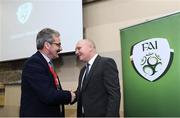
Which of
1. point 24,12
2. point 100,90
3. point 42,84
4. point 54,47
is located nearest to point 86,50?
point 54,47

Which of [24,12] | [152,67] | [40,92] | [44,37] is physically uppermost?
[24,12]

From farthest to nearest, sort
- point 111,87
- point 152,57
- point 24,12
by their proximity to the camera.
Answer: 1. point 24,12
2. point 152,57
3. point 111,87

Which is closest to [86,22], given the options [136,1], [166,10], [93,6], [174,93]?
[93,6]

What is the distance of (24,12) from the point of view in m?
4.07

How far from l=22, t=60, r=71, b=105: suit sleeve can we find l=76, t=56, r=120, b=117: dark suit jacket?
16 cm

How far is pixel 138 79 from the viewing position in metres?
2.76

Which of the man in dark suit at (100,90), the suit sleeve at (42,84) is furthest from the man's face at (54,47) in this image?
the man in dark suit at (100,90)

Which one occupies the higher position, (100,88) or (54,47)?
(54,47)

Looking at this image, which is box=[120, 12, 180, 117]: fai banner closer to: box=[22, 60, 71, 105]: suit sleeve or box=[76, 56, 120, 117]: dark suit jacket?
box=[76, 56, 120, 117]: dark suit jacket

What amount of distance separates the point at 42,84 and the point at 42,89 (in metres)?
0.04

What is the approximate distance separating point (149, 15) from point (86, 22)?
2.63ft

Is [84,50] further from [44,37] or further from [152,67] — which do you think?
[152,67]

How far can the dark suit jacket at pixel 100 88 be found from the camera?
245cm

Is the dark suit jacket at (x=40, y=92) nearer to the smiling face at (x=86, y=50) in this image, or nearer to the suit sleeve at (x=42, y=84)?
the suit sleeve at (x=42, y=84)
